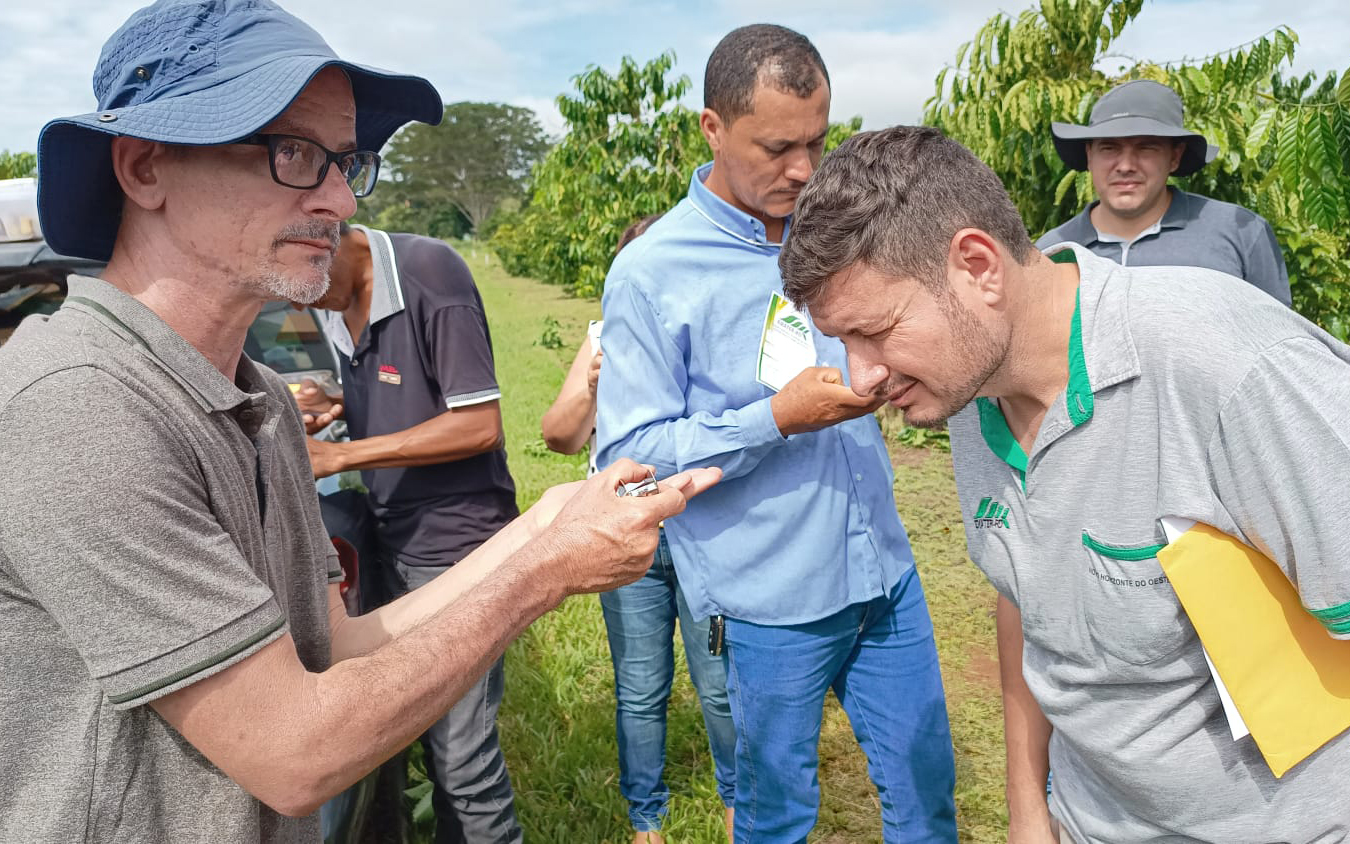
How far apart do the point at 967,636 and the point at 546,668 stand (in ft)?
6.54

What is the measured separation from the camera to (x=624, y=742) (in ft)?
10.4

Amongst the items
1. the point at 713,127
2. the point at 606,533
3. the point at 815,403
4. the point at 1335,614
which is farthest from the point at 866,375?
the point at 713,127

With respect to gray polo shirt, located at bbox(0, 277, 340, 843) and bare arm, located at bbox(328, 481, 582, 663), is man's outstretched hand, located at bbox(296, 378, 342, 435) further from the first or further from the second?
gray polo shirt, located at bbox(0, 277, 340, 843)

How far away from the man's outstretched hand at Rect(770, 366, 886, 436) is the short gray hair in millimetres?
449

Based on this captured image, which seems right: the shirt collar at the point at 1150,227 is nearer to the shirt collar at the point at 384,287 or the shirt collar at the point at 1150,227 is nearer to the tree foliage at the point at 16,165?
the shirt collar at the point at 384,287

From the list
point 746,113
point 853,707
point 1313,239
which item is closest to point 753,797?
point 853,707

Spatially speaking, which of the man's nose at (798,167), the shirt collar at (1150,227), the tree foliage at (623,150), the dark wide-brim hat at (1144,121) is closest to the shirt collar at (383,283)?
the man's nose at (798,167)

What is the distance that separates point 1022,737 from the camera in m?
1.85

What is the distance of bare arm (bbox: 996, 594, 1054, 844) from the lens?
5.99 feet

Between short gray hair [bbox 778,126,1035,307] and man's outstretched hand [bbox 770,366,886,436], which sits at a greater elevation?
short gray hair [bbox 778,126,1035,307]

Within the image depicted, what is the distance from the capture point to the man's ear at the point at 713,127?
2451 millimetres

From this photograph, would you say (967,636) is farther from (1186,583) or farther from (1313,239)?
(1186,583)

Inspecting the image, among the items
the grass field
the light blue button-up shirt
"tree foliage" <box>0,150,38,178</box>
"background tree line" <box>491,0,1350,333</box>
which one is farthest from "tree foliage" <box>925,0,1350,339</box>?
"tree foliage" <box>0,150,38,178</box>

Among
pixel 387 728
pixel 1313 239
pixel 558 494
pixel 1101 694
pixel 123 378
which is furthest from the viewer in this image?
pixel 1313 239
